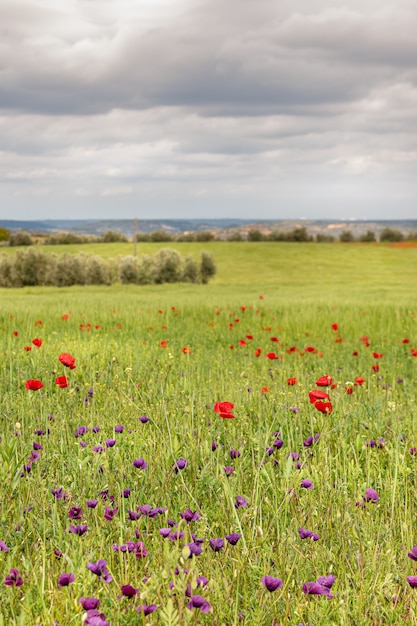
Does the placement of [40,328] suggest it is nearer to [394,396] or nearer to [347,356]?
[347,356]

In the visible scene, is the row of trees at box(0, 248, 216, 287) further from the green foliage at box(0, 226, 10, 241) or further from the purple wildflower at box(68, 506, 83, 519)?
the purple wildflower at box(68, 506, 83, 519)

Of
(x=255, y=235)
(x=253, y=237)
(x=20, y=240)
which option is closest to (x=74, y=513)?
(x=253, y=237)

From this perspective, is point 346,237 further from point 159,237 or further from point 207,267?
point 207,267

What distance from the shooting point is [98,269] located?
225ft

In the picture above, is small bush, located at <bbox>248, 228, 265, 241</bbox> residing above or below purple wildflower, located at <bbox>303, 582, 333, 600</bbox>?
above

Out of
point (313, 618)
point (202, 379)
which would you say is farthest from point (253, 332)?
point (313, 618)

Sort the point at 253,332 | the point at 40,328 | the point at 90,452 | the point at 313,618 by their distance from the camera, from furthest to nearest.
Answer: the point at 253,332, the point at 40,328, the point at 90,452, the point at 313,618

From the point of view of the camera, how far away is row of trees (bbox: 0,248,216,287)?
6619 centimetres

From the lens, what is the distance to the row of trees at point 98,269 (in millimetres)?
66188

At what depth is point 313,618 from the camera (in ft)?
7.21

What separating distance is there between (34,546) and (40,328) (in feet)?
29.7

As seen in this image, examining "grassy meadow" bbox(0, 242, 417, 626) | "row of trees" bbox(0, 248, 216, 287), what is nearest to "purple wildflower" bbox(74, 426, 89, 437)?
"grassy meadow" bbox(0, 242, 417, 626)

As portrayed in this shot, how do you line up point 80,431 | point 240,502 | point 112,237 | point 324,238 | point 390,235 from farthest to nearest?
point 112,237 < point 324,238 < point 390,235 < point 80,431 < point 240,502

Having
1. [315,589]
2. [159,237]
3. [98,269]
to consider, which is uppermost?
[159,237]
